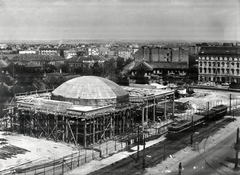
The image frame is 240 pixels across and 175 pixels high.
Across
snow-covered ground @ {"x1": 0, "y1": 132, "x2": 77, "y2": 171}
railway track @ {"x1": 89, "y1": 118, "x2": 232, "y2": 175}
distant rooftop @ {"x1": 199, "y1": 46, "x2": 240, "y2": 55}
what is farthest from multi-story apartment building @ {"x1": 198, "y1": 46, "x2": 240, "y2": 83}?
snow-covered ground @ {"x1": 0, "y1": 132, "x2": 77, "y2": 171}

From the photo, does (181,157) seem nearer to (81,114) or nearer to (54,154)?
(81,114)

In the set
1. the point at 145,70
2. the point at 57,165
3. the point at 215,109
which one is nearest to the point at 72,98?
the point at 57,165

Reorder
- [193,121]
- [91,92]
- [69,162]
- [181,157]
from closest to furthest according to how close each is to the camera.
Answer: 1. [69,162]
2. [181,157]
3. [91,92]
4. [193,121]

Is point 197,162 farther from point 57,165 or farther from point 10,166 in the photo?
point 10,166

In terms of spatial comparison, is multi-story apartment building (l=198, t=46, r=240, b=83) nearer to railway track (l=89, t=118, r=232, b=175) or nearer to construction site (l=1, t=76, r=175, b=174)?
railway track (l=89, t=118, r=232, b=175)

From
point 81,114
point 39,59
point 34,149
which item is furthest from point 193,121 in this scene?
point 39,59
